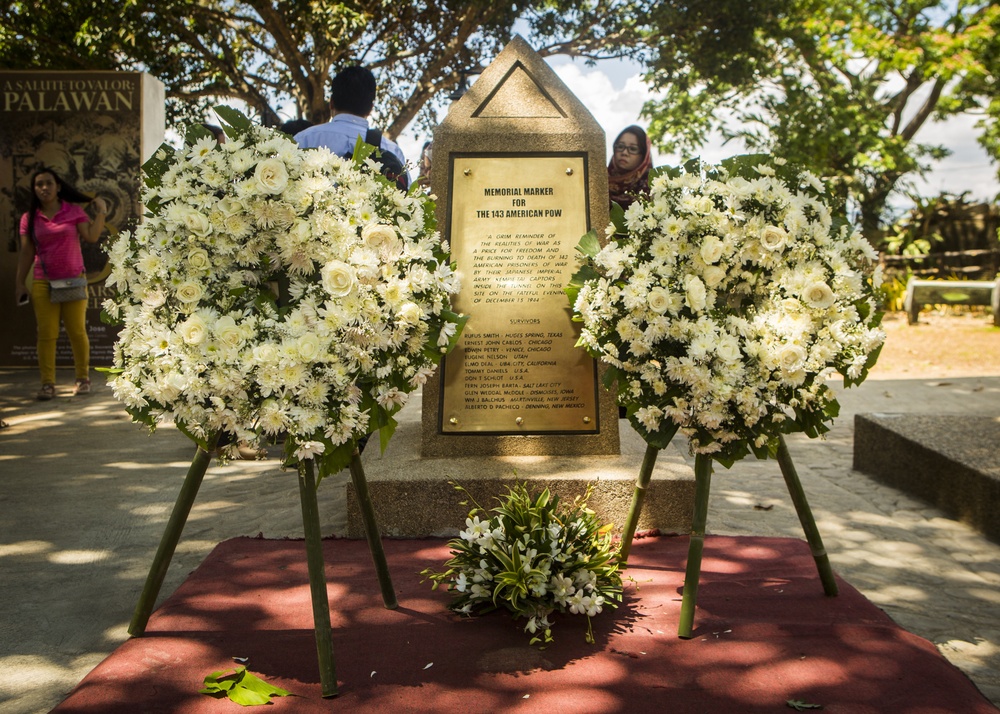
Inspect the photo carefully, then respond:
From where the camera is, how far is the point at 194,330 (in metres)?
2.71

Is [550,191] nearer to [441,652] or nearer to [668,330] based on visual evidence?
[668,330]

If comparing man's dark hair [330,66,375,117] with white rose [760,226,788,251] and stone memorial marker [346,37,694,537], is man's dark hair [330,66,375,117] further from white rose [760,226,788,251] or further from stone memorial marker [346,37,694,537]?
white rose [760,226,788,251]

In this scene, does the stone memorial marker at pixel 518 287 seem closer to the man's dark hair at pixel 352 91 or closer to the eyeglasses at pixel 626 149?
the man's dark hair at pixel 352 91

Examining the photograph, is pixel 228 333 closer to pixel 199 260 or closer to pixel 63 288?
pixel 199 260

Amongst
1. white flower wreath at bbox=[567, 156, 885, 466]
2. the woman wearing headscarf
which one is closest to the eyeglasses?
the woman wearing headscarf

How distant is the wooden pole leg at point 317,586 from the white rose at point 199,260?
26.3 inches

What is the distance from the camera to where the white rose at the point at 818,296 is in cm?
308

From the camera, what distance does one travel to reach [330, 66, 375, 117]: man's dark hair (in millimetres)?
5748

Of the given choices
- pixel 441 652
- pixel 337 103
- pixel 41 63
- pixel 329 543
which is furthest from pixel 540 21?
pixel 441 652

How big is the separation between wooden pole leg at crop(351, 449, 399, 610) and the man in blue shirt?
2.85m

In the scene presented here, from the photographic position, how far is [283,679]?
2914 millimetres

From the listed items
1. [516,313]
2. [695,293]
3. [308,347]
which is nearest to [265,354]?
[308,347]

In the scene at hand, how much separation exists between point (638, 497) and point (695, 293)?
3.11 ft

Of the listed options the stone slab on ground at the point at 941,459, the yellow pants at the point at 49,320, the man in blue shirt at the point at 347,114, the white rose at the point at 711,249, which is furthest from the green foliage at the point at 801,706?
the yellow pants at the point at 49,320
